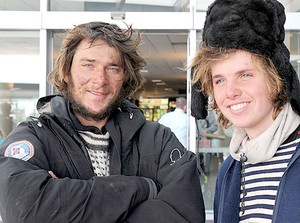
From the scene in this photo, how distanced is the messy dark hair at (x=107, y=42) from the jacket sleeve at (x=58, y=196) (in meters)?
0.49

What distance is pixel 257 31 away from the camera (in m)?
1.42

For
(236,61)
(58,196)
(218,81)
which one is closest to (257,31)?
(236,61)

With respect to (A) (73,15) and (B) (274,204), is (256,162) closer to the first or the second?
(B) (274,204)

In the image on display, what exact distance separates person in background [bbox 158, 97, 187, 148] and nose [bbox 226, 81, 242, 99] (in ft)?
14.0

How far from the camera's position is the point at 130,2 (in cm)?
577

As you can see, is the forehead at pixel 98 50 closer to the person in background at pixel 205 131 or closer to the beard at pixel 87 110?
the beard at pixel 87 110

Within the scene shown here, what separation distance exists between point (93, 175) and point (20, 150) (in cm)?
28

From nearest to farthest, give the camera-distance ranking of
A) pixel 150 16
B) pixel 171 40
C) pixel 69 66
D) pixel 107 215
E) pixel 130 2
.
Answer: pixel 107 215, pixel 69 66, pixel 150 16, pixel 130 2, pixel 171 40

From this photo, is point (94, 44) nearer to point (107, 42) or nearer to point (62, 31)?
point (107, 42)

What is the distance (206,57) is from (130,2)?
445 centimetres

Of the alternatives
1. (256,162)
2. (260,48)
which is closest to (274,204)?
(256,162)

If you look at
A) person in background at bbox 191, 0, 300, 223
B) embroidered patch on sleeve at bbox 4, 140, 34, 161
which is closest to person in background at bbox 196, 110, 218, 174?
person in background at bbox 191, 0, 300, 223

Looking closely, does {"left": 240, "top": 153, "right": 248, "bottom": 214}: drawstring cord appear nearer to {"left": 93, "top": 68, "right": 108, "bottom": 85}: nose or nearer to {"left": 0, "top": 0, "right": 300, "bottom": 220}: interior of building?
{"left": 93, "top": 68, "right": 108, "bottom": 85}: nose

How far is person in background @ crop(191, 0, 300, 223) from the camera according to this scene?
4.65ft
